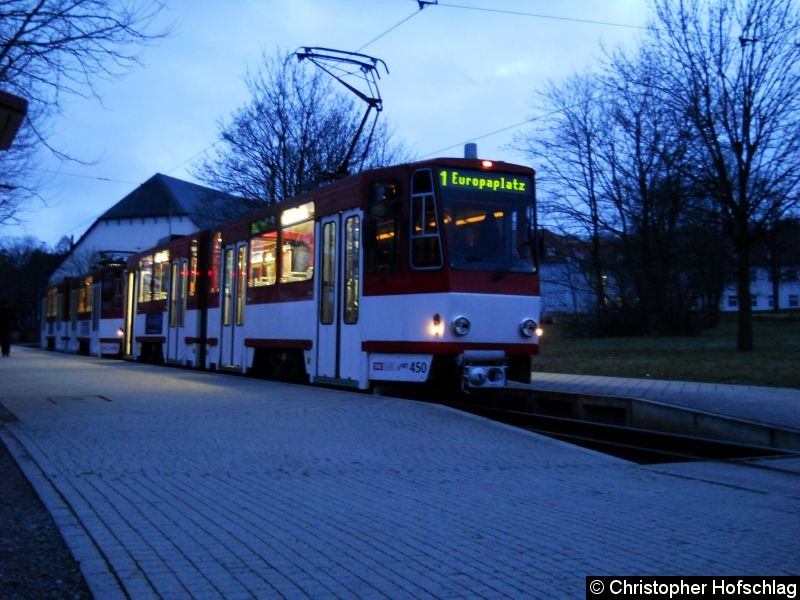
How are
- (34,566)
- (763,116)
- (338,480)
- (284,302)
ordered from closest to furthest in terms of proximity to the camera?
(34,566)
(338,480)
(284,302)
(763,116)

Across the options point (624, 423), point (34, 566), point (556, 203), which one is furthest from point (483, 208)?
point (556, 203)

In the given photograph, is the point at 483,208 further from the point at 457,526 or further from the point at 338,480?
the point at 457,526

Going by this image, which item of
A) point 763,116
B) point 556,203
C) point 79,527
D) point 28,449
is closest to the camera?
point 79,527

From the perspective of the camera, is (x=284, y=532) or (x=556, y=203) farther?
(x=556, y=203)

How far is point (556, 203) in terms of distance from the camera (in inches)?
1335

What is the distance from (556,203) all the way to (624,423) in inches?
858

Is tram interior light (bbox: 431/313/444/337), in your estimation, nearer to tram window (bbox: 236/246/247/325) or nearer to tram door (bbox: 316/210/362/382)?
tram door (bbox: 316/210/362/382)

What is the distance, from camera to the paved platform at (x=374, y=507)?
4512mm

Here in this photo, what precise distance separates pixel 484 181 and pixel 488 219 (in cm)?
58

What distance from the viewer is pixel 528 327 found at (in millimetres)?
12938

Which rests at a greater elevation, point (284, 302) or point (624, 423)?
point (284, 302)

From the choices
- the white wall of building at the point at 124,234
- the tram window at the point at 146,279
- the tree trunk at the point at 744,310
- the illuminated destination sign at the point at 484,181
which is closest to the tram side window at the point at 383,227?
the illuminated destination sign at the point at 484,181

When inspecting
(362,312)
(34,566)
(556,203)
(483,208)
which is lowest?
(34,566)

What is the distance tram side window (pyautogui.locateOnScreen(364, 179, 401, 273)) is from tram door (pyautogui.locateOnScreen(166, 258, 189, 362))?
391 inches
